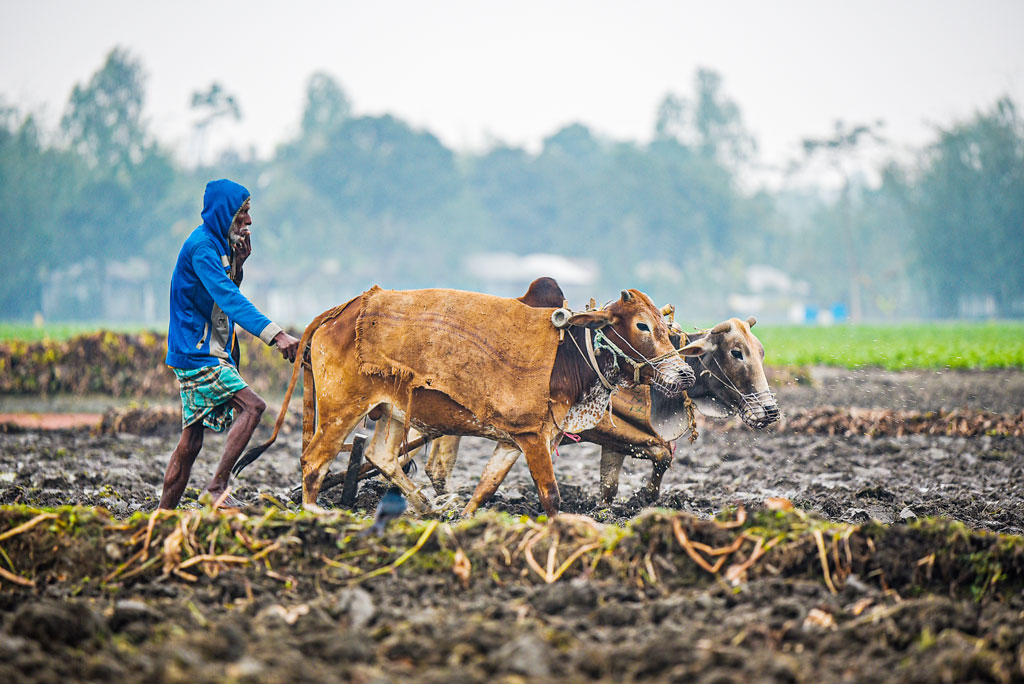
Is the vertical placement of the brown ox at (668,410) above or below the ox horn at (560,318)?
below

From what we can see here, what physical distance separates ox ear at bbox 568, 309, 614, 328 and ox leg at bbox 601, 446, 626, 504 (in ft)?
5.10

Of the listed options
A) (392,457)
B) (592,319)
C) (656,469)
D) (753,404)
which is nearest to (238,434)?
(392,457)

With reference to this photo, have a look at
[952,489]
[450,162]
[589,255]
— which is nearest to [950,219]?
[589,255]

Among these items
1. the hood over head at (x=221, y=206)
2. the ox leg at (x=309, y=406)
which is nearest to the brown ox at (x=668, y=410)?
the ox leg at (x=309, y=406)

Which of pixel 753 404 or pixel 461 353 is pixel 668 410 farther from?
pixel 461 353

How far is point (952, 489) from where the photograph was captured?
28.3ft

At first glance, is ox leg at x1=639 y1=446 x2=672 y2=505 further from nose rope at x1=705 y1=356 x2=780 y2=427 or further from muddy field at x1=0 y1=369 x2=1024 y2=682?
muddy field at x1=0 y1=369 x2=1024 y2=682

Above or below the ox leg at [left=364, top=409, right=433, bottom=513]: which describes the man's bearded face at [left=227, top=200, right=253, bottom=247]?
above

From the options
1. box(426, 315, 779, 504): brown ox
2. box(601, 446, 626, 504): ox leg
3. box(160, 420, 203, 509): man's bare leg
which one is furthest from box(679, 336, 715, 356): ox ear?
box(160, 420, 203, 509): man's bare leg

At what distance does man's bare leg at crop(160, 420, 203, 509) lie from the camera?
607 centimetres

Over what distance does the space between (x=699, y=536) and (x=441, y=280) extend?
72.8 m

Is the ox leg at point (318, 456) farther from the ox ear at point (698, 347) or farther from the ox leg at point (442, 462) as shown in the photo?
the ox ear at point (698, 347)

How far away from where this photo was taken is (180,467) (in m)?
6.08

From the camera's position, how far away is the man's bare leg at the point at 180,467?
6074 mm
